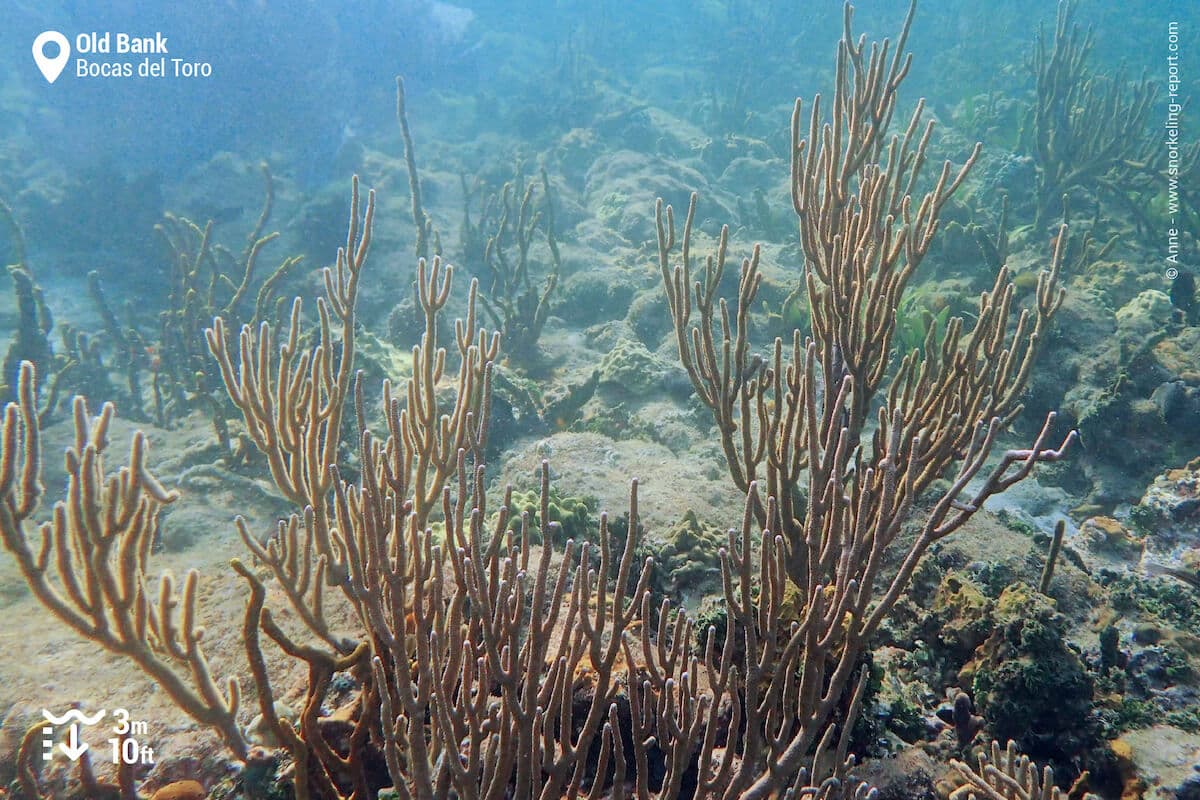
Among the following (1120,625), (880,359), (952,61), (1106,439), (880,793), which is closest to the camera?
(880,793)

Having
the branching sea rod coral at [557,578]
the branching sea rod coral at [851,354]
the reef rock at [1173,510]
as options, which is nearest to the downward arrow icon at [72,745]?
the branching sea rod coral at [557,578]

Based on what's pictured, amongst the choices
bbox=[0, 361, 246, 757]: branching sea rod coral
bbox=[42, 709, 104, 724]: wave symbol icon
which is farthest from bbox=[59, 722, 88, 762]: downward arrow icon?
bbox=[0, 361, 246, 757]: branching sea rod coral

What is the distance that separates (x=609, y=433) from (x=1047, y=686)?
3915 millimetres

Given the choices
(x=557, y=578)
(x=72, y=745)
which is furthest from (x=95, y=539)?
(x=557, y=578)

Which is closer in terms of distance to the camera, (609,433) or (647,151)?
(609,433)

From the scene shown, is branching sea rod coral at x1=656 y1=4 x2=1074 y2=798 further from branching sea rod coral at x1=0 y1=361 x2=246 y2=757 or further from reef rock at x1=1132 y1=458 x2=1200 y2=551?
branching sea rod coral at x1=0 y1=361 x2=246 y2=757

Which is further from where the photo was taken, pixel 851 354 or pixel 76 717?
pixel 851 354

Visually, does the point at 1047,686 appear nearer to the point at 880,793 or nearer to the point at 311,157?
the point at 880,793

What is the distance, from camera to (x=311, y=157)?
12.1 m

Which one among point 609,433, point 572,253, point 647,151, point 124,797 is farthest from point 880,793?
point 647,151

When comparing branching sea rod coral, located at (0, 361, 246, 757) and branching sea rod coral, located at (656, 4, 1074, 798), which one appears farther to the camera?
branching sea rod coral, located at (656, 4, 1074, 798)

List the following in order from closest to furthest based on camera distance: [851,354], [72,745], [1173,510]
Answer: [72,745], [851,354], [1173,510]

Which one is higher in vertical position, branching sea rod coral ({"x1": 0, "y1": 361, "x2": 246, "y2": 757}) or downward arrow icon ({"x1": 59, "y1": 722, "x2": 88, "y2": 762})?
branching sea rod coral ({"x1": 0, "y1": 361, "x2": 246, "y2": 757})

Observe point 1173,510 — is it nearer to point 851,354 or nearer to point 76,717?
point 851,354
